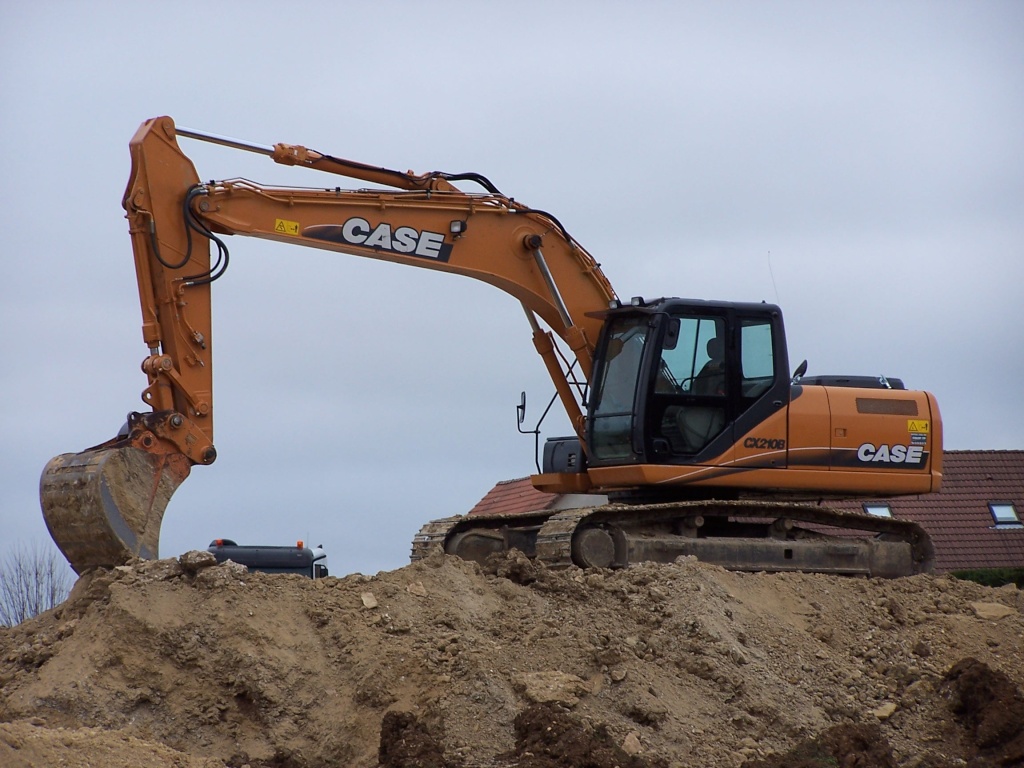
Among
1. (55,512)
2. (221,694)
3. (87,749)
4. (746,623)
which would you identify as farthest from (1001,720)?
(55,512)

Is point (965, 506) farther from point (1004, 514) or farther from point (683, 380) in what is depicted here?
point (683, 380)

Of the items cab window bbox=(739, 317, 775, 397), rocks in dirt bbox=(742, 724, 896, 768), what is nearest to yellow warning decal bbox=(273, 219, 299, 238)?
cab window bbox=(739, 317, 775, 397)

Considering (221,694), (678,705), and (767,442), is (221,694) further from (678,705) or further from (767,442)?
(767,442)

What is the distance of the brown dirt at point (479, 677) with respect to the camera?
27.2ft

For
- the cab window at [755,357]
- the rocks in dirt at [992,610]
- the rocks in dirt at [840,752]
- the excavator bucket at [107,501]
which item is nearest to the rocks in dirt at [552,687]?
the rocks in dirt at [840,752]

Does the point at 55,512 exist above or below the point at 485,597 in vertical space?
above

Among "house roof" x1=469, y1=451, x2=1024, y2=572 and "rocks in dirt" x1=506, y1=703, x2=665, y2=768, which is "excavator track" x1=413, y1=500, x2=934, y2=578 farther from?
"house roof" x1=469, y1=451, x2=1024, y2=572

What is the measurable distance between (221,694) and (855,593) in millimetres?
5744

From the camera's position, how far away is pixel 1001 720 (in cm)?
942

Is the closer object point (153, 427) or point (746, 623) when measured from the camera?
point (153, 427)

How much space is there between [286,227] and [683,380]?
3.81 m

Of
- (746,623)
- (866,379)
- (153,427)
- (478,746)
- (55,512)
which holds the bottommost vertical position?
(478,746)

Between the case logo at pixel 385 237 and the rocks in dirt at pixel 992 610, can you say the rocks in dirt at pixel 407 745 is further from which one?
the rocks in dirt at pixel 992 610

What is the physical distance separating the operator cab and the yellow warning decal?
3.10m
